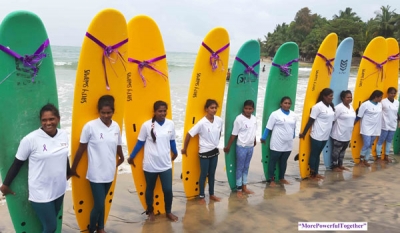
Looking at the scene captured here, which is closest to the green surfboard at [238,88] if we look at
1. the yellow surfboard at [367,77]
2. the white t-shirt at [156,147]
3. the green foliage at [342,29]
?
the white t-shirt at [156,147]

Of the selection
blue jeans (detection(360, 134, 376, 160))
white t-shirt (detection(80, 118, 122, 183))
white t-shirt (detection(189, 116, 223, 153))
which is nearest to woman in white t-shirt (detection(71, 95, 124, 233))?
white t-shirt (detection(80, 118, 122, 183))

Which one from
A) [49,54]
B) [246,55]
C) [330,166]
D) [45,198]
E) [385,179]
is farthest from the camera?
[330,166]

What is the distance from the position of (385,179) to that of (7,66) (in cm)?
487

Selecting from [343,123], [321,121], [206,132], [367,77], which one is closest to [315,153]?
[321,121]

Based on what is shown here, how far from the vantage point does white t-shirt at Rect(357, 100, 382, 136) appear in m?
5.12

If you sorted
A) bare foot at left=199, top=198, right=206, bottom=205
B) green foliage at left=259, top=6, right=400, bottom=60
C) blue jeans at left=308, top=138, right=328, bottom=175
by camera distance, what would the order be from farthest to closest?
1. green foliage at left=259, top=6, right=400, bottom=60
2. blue jeans at left=308, top=138, right=328, bottom=175
3. bare foot at left=199, top=198, right=206, bottom=205

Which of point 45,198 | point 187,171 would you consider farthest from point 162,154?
point 45,198

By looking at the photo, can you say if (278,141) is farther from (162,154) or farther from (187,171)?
(162,154)

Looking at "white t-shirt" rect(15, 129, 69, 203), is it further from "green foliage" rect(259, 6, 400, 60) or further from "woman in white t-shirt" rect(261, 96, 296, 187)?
"green foliage" rect(259, 6, 400, 60)

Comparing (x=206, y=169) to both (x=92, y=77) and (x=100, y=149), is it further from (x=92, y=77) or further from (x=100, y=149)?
(x=92, y=77)

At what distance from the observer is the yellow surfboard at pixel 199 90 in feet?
12.4

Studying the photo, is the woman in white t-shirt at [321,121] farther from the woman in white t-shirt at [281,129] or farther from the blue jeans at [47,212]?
the blue jeans at [47,212]

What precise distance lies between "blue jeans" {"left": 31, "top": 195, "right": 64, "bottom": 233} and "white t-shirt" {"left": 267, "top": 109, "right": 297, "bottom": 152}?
8.64 feet

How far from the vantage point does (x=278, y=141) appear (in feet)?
13.6
